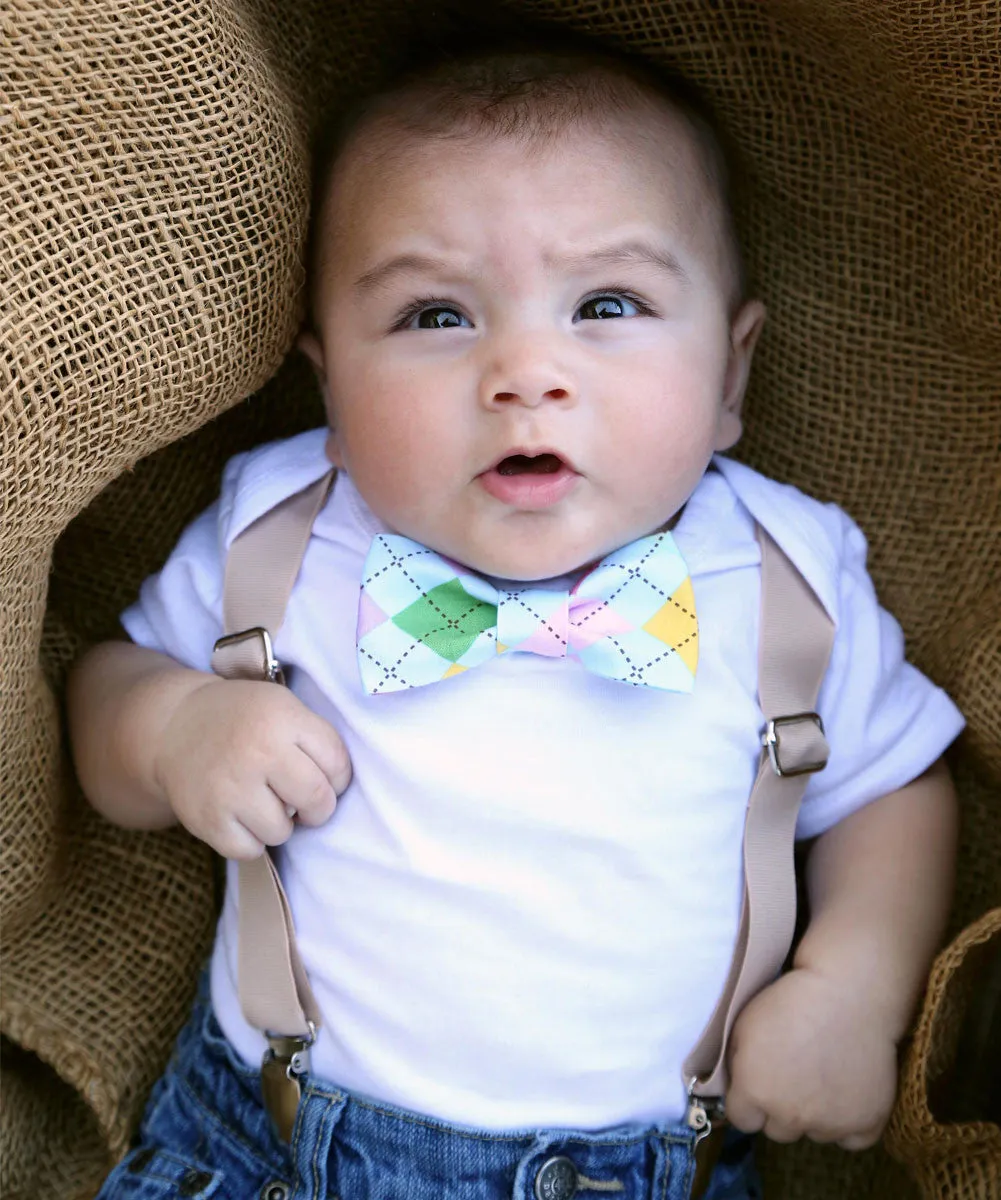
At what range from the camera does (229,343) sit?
1.35m

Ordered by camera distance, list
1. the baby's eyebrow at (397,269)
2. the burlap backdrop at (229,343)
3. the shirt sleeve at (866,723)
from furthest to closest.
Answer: the shirt sleeve at (866,723) → the baby's eyebrow at (397,269) → the burlap backdrop at (229,343)

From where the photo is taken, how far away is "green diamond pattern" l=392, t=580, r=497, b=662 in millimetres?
1336

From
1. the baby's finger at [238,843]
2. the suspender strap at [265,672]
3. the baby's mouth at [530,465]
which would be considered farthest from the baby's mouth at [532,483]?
the baby's finger at [238,843]

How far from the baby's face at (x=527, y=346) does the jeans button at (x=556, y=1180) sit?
544 mm

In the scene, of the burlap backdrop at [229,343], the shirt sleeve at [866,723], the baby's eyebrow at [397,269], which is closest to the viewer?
the burlap backdrop at [229,343]

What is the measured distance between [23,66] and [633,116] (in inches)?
22.8

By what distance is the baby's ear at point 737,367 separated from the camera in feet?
4.89

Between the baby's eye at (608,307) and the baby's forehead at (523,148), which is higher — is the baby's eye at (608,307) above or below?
below

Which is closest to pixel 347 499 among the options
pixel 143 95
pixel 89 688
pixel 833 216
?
pixel 89 688

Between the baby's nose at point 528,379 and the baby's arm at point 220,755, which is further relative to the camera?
the baby's arm at point 220,755

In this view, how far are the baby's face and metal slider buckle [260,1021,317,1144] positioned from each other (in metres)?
0.50

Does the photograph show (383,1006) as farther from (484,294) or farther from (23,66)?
(23,66)

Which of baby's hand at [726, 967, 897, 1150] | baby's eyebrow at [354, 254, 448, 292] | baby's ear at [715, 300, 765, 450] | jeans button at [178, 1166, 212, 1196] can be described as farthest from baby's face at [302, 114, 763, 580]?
jeans button at [178, 1166, 212, 1196]

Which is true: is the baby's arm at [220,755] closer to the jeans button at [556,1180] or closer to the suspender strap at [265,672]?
the suspender strap at [265,672]
